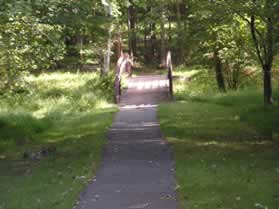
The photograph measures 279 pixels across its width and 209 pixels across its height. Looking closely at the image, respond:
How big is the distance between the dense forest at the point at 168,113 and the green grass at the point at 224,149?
0.06 ft

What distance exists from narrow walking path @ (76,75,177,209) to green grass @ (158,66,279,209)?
26cm

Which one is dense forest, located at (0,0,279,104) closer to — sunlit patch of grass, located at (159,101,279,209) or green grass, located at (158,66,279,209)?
green grass, located at (158,66,279,209)

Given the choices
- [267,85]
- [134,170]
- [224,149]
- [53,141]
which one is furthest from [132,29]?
[134,170]

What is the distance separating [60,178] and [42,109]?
38.1 feet

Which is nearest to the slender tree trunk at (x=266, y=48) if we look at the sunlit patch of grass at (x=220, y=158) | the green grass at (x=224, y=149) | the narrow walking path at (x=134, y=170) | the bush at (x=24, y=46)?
the green grass at (x=224, y=149)

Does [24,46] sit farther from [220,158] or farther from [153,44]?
[153,44]

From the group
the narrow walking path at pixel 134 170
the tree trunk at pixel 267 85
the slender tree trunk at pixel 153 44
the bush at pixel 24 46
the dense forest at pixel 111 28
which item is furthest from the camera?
the slender tree trunk at pixel 153 44

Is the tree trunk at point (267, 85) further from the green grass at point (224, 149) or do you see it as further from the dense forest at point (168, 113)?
the green grass at point (224, 149)

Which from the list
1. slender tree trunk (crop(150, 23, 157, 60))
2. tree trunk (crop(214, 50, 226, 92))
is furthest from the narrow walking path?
slender tree trunk (crop(150, 23, 157, 60))

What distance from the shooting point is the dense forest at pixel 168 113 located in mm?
8734

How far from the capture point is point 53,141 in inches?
572

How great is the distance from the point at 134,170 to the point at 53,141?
5048 mm

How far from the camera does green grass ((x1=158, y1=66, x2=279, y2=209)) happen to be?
7.81 metres

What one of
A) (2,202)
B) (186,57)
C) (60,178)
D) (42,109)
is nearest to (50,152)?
(60,178)
